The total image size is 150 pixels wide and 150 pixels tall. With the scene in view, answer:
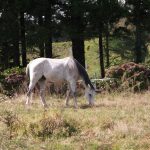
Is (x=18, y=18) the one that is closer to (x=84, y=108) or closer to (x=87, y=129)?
(x=84, y=108)

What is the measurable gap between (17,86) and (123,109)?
21.7 feet

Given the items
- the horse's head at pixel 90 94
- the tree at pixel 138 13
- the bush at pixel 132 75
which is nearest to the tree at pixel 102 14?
the tree at pixel 138 13

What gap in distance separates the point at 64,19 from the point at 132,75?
751 centimetres

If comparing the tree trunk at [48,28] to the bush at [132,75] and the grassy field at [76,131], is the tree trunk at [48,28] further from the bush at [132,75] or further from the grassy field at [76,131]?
the grassy field at [76,131]

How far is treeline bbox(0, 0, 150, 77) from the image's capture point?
24812mm

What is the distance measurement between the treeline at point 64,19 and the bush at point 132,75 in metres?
4.72

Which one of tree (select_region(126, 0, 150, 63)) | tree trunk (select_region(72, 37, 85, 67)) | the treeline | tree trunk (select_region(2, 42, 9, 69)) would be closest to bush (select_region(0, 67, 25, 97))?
the treeline

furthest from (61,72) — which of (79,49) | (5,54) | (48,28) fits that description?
(5,54)

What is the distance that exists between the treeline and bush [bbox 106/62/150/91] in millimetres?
4722

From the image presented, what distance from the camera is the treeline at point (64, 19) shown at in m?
24.8

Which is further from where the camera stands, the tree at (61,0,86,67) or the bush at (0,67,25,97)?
the tree at (61,0,86,67)

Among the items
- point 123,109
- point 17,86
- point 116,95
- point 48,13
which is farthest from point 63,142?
point 48,13

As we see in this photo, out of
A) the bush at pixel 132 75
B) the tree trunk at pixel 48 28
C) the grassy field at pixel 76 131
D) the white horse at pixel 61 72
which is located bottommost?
the grassy field at pixel 76 131

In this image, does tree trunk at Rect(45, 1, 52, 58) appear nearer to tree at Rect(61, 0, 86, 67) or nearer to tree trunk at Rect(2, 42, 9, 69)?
tree at Rect(61, 0, 86, 67)
